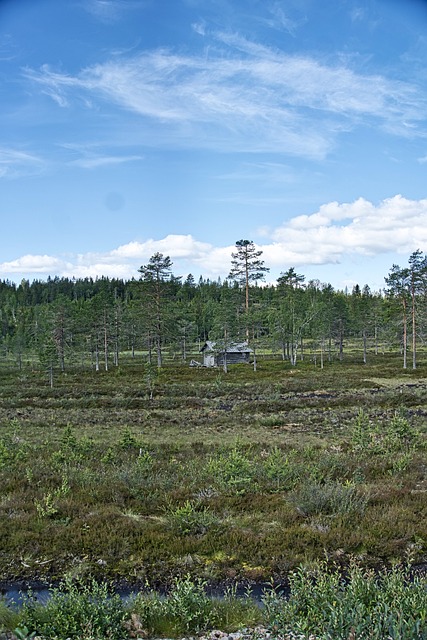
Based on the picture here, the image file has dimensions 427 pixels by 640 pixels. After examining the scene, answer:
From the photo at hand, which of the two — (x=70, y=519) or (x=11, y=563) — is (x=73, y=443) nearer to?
(x=70, y=519)

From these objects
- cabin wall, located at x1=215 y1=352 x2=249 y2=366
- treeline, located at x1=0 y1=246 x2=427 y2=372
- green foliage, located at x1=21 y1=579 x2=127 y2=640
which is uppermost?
treeline, located at x1=0 y1=246 x2=427 y2=372

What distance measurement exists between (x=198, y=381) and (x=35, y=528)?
→ 122ft

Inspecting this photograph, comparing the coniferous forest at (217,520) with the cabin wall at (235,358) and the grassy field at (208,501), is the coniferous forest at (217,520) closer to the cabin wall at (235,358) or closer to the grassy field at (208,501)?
the grassy field at (208,501)

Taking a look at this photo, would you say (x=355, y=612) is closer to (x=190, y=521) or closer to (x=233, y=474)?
(x=190, y=521)

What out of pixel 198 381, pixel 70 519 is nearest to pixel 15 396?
pixel 198 381

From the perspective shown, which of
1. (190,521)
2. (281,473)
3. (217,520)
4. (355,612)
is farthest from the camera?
(281,473)

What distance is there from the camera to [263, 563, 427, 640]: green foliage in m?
4.68

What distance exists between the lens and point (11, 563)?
7820 mm

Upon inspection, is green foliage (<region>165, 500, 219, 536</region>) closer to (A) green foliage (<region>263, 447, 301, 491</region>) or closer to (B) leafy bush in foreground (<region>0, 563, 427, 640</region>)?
(B) leafy bush in foreground (<region>0, 563, 427, 640</region>)

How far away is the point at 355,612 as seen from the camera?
16.6ft

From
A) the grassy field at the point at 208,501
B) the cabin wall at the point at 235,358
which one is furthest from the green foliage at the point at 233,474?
the cabin wall at the point at 235,358

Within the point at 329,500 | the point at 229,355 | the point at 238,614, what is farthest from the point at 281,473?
the point at 229,355

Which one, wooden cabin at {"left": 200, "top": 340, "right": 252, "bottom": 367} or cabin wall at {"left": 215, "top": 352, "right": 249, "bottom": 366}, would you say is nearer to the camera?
wooden cabin at {"left": 200, "top": 340, "right": 252, "bottom": 367}

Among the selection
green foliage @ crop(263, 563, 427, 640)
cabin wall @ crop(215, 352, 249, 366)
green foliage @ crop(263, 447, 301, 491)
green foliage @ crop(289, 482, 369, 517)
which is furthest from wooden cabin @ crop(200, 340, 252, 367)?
green foliage @ crop(263, 563, 427, 640)
